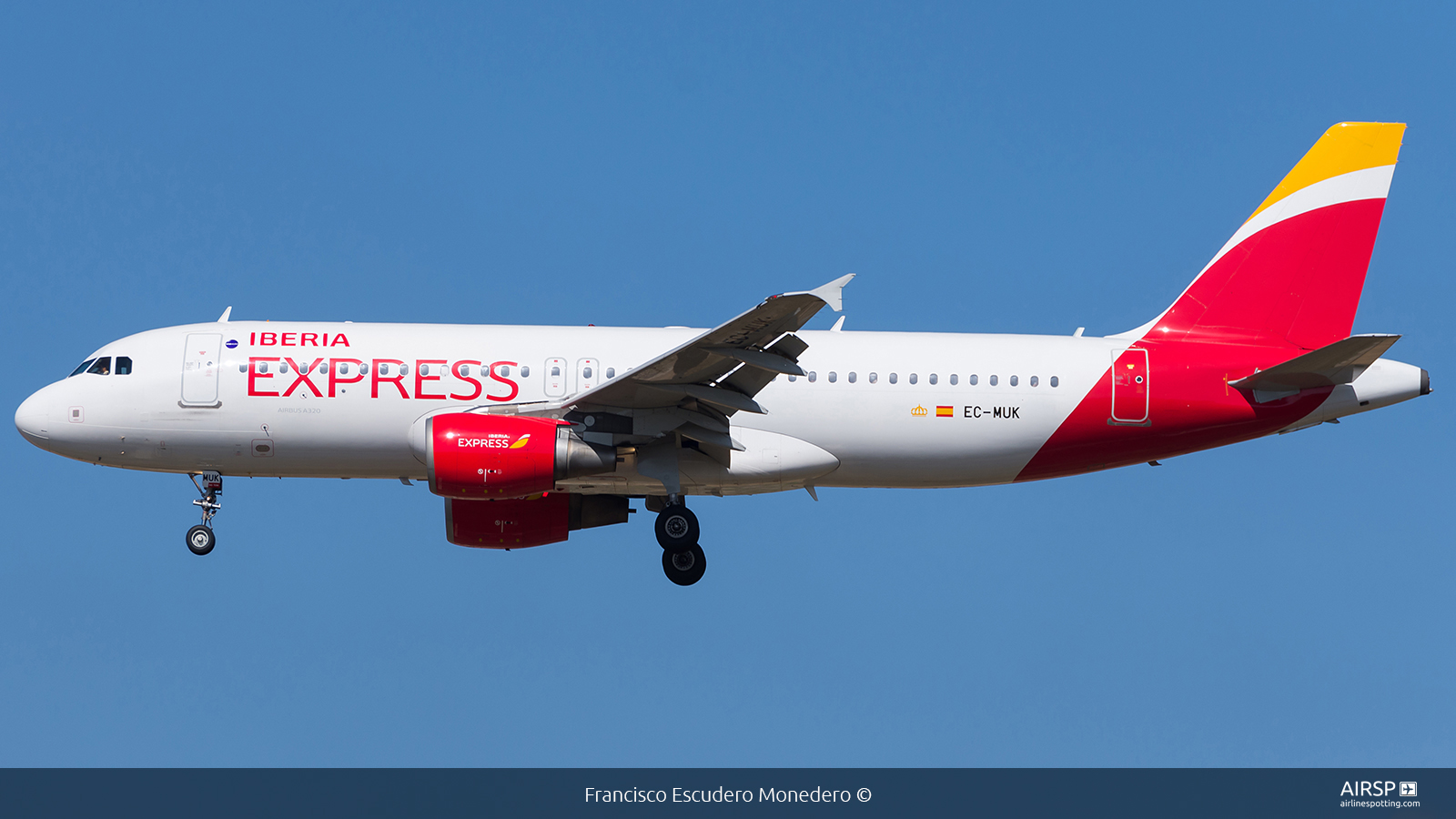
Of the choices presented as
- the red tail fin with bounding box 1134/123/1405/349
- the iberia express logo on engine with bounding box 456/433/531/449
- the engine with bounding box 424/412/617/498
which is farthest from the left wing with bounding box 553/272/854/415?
the red tail fin with bounding box 1134/123/1405/349

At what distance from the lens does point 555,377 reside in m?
25.2

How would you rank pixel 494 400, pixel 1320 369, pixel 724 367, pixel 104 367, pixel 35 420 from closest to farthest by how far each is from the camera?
1. pixel 724 367
2. pixel 494 400
3. pixel 1320 369
4. pixel 35 420
5. pixel 104 367

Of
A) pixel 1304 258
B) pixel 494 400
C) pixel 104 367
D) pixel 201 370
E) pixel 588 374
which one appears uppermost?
pixel 1304 258

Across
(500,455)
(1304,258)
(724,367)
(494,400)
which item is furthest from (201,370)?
(1304,258)

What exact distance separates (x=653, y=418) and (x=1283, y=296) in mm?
12529

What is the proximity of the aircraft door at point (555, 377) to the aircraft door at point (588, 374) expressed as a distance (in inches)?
9.0

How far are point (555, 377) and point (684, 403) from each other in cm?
253

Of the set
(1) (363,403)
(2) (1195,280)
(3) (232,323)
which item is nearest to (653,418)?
(1) (363,403)

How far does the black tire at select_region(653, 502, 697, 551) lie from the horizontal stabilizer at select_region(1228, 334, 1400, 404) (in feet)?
33.8

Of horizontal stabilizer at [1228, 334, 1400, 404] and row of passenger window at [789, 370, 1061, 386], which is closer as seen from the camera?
horizontal stabilizer at [1228, 334, 1400, 404]

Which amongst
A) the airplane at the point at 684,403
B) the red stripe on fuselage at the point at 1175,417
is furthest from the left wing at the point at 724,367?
the red stripe on fuselage at the point at 1175,417

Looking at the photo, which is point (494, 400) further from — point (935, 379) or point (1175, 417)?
point (1175, 417)

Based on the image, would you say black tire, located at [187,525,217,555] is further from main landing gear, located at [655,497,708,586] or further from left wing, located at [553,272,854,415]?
main landing gear, located at [655,497,708,586]

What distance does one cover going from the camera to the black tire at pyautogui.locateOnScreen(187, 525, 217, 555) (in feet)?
85.6
